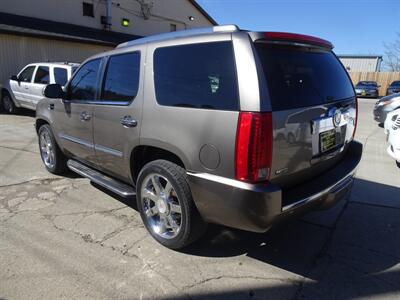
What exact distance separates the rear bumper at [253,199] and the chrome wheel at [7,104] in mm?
11916

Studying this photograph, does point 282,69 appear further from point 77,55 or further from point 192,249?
point 77,55

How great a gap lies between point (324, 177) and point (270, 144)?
1026 millimetres

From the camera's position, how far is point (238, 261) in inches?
124

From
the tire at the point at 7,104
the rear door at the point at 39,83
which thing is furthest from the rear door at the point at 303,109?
the tire at the point at 7,104

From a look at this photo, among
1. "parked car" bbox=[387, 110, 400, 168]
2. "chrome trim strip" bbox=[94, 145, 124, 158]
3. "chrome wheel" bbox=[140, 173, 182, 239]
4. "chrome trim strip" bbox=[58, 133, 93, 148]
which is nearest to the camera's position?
"chrome wheel" bbox=[140, 173, 182, 239]

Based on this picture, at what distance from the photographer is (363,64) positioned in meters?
42.9

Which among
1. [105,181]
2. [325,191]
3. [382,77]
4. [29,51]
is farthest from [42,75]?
[382,77]

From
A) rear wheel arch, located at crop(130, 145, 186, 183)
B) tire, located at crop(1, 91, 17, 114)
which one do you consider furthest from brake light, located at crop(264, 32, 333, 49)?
tire, located at crop(1, 91, 17, 114)

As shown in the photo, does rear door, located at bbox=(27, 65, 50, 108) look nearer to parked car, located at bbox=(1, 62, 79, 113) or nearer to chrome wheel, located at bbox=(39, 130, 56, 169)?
parked car, located at bbox=(1, 62, 79, 113)

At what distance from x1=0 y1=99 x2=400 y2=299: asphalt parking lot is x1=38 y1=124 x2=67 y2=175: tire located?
27.7 inches

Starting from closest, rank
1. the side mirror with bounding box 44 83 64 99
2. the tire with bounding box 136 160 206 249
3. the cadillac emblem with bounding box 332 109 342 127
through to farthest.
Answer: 1. the tire with bounding box 136 160 206 249
2. the cadillac emblem with bounding box 332 109 342 127
3. the side mirror with bounding box 44 83 64 99

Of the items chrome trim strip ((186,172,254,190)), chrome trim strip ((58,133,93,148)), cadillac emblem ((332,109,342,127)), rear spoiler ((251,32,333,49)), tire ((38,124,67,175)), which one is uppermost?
rear spoiler ((251,32,333,49))

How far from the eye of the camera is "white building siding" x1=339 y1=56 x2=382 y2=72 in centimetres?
4259

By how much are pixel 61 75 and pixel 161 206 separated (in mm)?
7890
